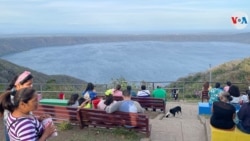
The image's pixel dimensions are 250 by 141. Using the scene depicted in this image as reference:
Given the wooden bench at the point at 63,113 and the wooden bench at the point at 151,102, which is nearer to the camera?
the wooden bench at the point at 63,113

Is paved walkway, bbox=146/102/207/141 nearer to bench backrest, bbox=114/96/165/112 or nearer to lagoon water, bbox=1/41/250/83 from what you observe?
bench backrest, bbox=114/96/165/112

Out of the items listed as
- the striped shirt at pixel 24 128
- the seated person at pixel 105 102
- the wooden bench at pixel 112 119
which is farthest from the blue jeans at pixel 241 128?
the striped shirt at pixel 24 128

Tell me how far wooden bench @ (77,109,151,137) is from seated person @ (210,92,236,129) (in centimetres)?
145

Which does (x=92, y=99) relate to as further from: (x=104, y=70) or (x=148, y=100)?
(x=104, y=70)

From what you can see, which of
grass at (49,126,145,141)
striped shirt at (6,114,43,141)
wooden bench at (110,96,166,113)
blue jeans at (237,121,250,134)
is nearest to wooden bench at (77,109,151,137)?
grass at (49,126,145,141)

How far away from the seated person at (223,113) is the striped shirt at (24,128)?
4.53 m

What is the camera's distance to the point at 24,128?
3.71 m

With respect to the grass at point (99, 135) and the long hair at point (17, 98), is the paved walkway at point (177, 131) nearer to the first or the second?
the grass at point (99, 135)

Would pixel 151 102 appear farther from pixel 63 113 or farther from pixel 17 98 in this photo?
pixel 17 98

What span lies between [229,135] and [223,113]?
1.48 ft

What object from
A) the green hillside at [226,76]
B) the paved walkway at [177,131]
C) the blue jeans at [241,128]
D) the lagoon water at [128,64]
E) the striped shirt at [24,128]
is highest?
the striped shirt at [24,128]

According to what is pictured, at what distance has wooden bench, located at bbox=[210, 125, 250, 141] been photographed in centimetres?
747

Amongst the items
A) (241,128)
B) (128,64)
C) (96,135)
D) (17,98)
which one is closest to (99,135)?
(96,135)

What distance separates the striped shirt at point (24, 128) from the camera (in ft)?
12.2
